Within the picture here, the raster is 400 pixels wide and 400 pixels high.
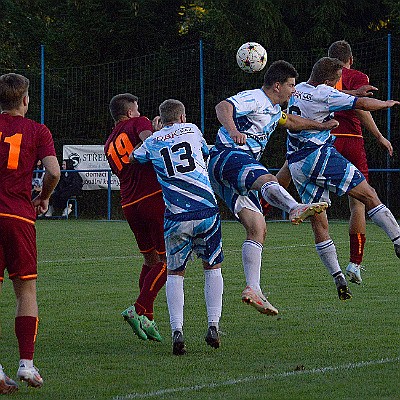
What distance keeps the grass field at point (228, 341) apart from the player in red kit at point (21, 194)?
0.41m

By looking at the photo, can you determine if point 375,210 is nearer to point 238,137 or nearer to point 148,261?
point 238,137

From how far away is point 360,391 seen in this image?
231 inches

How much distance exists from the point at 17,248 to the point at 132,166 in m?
2.38

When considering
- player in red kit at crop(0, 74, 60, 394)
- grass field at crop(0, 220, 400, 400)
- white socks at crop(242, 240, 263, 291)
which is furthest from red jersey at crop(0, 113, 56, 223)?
white socks at crop(242, 240, 263, 291)

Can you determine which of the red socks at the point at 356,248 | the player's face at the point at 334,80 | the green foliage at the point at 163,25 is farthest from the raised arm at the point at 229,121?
the green foliage at the point at 163,25

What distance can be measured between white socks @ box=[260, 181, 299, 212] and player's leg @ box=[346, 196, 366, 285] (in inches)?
94.7

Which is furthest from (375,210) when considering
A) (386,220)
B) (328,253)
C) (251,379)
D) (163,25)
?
(163,25)

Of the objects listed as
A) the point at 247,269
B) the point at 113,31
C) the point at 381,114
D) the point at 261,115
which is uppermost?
the point at 113,31

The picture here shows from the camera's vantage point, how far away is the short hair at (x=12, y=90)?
6.21m

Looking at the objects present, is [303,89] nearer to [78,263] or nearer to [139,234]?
[139,234]

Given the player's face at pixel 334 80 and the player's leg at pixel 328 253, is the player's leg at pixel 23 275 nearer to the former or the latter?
the player's leg at pixel 328 253

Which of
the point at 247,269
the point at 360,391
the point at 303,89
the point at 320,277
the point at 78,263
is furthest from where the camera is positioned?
the point at 78,263

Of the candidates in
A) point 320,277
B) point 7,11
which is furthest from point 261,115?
point 7,11

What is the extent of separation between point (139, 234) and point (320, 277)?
4303 millimetres
